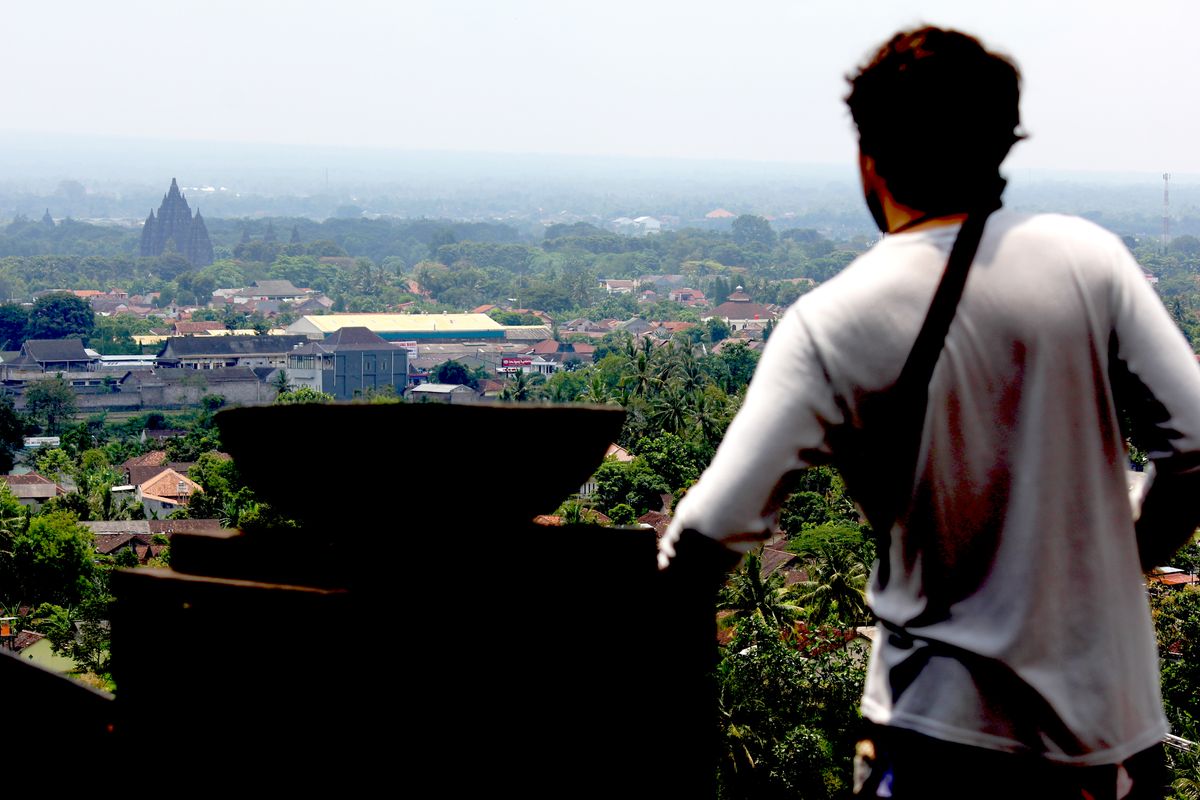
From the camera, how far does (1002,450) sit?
2.02ft

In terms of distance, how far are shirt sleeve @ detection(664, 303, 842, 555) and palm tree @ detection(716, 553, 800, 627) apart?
854 cm

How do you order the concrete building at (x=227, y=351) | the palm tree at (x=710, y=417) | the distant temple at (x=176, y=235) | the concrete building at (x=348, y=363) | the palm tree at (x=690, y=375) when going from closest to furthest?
1. the palm tree at (x=710, y=417)
2. the palm tree at (x=690, y=375)
3. the concrete building at (x=227, y=351)
4. the concrete building at (x=348, y=363)
5. the distant temple at (x=176, y=235)

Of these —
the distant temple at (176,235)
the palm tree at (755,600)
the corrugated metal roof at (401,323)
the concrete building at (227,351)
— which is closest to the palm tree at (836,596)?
the palm tree at (755,600)

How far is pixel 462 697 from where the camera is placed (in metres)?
0.62

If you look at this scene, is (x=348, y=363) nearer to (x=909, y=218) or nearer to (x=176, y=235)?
(x=176, y=235)

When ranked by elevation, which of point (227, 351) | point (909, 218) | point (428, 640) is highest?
point (909, 218)

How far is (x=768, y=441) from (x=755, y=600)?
29.0 ft

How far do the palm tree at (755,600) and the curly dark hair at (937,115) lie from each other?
27.9ft

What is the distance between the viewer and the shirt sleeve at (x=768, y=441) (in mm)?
615

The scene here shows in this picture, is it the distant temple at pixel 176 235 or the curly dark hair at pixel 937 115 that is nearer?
the curly dark hair at pixel 937 115

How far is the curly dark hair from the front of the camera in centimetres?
65

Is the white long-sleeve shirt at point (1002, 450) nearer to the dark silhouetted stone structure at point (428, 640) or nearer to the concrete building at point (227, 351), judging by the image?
the dark silhouetted stone structure at point (428, 640)

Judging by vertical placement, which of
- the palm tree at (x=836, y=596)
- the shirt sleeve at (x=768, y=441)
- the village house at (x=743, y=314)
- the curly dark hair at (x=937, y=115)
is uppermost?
the curly dark hair at (x=937, y=115)

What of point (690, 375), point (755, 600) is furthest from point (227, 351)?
point (755, 600)
